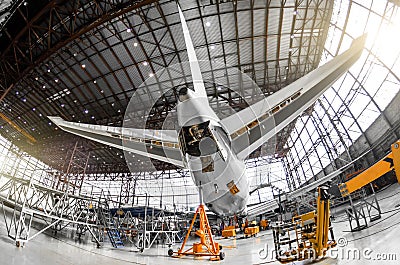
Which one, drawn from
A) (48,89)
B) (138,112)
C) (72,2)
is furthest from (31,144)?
(72,2)

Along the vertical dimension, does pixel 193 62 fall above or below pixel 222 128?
above

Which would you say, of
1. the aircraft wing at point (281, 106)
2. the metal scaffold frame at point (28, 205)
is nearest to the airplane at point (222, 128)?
the aircraft wing at point (281, 106)

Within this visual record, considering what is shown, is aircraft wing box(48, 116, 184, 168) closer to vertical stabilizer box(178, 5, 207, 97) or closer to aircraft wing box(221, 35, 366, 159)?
vertical stabilizer box(178, 5, 207, 97)

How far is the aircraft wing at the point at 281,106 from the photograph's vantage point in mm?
6844

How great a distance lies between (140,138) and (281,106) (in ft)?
16.0

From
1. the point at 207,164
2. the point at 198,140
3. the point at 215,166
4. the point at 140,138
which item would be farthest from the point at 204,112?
the point at 140,138

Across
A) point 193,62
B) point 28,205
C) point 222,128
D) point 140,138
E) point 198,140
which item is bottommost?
point 28,205

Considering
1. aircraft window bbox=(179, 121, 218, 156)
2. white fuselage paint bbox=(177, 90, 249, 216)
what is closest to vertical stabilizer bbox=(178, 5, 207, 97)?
white fuselage paint bbox=(177, 90, 249, 216)

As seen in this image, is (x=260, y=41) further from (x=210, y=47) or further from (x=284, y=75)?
(x=284, y=75)

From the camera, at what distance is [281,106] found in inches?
272

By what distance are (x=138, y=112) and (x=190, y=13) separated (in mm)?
14099

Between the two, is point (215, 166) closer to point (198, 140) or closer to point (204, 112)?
point (198, 140)

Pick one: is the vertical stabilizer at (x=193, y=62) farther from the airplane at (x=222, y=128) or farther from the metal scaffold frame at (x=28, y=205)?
the metal scaffold frame at (x=28, y=205)

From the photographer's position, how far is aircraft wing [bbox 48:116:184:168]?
24.7 feet
